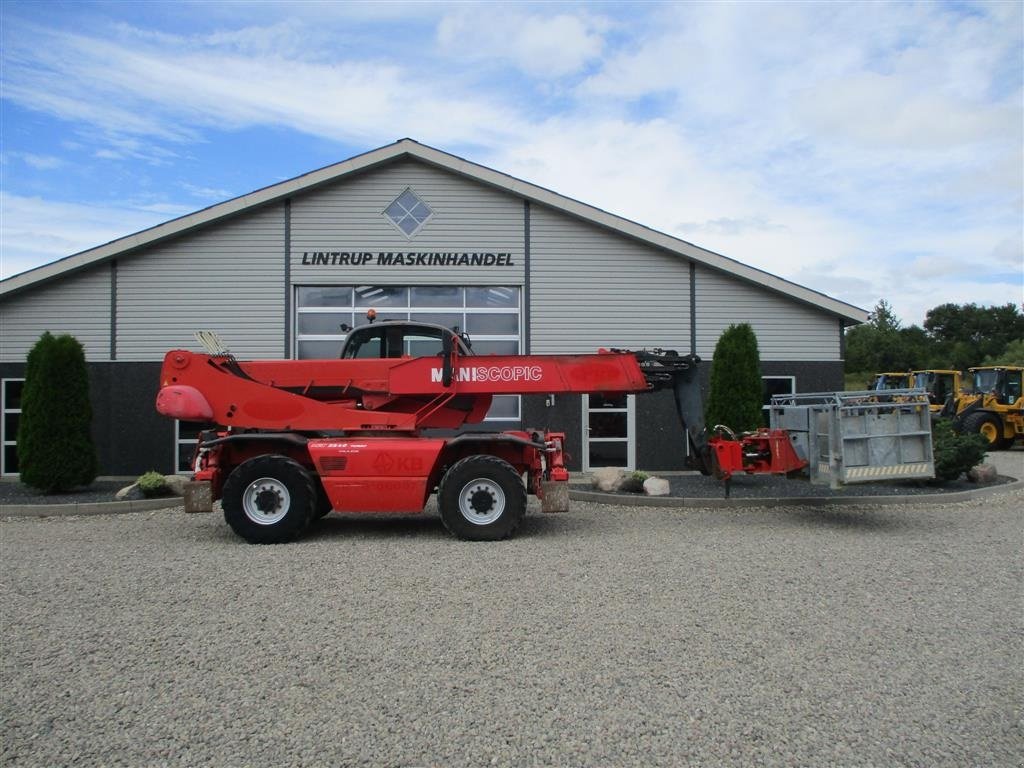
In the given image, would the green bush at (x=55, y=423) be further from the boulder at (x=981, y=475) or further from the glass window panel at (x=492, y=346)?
the boulder at (x=981, y=475)

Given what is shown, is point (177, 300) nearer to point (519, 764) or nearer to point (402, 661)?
point (402, 661)

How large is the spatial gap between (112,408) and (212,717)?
1423 cm

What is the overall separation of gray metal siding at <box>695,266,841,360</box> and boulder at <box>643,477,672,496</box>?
5111 mm

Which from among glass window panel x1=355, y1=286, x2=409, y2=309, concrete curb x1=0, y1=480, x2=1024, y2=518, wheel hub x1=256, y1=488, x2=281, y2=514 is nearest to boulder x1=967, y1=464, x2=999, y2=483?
concrete curb x1=0, y1=480, x2=1024, y2=518

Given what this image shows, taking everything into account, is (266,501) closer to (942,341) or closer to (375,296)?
(375,296)

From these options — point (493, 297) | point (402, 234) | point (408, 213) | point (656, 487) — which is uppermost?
point (408, 213)

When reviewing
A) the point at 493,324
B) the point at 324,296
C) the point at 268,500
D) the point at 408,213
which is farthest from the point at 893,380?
the point at 268,500

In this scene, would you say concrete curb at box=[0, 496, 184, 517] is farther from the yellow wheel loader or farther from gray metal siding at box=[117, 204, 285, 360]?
the yellow wheel loader

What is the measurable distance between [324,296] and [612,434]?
669 centimetres

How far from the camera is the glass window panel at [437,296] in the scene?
57.8ft

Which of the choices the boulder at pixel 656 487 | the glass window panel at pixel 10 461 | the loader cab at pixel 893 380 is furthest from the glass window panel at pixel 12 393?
the loader cab at pixel 893 380

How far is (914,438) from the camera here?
1106 centimetres

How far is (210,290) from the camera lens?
1747cm

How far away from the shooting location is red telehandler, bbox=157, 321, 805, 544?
398 inches
